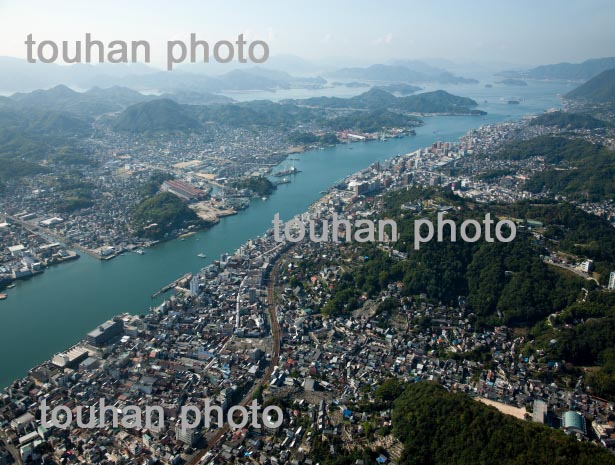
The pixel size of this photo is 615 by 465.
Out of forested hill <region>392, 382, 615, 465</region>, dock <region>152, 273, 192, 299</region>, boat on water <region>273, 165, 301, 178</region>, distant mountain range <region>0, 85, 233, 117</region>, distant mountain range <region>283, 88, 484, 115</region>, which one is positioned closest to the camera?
forested hill <region>392, 382, 615, 465</region>

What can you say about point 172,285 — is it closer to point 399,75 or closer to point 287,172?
point 287,172

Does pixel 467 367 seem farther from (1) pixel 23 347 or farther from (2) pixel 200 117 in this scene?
(2) pixel 200 117

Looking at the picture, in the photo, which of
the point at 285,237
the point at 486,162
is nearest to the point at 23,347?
the point at 285,237

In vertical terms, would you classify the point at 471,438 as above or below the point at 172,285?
above

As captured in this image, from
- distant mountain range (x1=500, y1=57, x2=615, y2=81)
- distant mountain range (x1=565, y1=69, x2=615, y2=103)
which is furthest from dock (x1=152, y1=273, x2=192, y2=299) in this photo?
distant mountain range (x1=500, y1=57, x2=615, y2=81)

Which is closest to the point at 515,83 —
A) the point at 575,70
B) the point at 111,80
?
the point at 575,70

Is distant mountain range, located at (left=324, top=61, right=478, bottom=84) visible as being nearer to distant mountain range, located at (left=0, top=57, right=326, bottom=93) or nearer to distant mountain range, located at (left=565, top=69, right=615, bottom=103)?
distant mountain range, located at (left=0, top=57, right=326, bottom=93)
